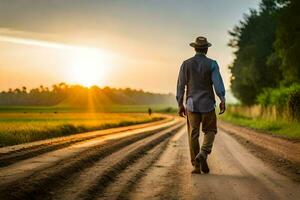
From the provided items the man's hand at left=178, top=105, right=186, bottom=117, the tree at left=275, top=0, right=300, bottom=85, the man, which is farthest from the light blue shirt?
the tree at left=275, top=0, right=300, bottom=85

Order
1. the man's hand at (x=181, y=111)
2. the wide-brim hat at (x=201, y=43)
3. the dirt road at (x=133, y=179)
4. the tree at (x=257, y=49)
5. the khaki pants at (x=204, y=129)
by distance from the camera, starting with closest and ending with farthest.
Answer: the dirt road at (x=133, y=179) → the khaki pants at (x=204, y=129) → the wide-brim hat at (x=201, y=43) → the man's hand at (x=181, y=111) → the tree at (x=257, y=49)

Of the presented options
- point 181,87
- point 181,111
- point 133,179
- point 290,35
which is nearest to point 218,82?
point 181,87

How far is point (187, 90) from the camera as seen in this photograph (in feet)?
33.3

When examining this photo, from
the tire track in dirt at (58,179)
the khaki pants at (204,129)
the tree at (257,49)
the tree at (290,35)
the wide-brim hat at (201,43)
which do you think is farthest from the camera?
the tree at (257,49)

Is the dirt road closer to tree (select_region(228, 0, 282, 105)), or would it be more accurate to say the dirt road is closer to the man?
the man

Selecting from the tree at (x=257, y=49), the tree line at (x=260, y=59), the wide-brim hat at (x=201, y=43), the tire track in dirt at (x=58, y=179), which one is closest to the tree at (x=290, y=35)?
the tree line at (x=260, y=59)

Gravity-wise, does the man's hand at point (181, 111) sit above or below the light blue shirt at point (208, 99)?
below

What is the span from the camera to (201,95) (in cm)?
984

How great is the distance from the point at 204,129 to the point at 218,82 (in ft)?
3.01

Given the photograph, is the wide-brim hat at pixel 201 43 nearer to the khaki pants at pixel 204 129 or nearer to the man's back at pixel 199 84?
the man's back at pixel 199 84

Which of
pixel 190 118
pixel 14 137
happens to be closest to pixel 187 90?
pixel 190 118

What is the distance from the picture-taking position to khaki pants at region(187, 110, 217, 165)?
9711 millimetres

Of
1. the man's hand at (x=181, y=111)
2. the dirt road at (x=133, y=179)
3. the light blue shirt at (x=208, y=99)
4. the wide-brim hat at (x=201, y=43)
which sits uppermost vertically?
the wide-brim hat at (x=201, y=43)

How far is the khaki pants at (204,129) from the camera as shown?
971 cm
